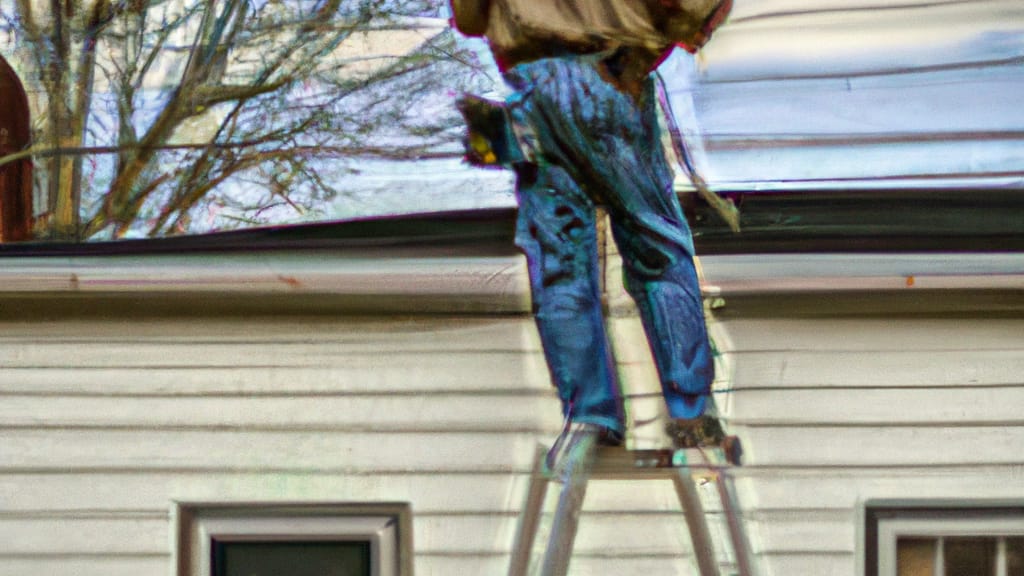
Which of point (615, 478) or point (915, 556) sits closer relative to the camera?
point (615, 478)

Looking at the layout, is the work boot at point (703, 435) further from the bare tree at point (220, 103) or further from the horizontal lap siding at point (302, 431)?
the bare tree at point (220, 103)

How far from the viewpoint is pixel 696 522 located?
6.49ft

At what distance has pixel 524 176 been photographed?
6.59 ft

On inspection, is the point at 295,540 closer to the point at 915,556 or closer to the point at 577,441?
the point at 577,441

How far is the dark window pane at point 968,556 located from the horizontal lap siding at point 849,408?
0.44 feet

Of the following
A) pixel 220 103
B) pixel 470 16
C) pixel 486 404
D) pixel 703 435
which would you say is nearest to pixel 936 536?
pixel 703 435

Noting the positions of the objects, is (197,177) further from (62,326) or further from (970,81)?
(970,81)

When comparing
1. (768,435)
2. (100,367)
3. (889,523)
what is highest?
(100,367)

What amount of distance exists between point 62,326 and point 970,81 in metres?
1.89

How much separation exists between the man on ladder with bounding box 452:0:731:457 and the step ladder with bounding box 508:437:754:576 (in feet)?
0.09

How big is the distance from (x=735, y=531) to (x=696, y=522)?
0.08 metres

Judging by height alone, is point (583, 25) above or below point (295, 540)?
above

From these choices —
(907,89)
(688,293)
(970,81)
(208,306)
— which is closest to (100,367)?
(208,306)

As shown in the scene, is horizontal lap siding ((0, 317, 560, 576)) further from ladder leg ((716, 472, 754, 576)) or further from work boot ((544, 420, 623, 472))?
ladder leg ((716, 472, 754, 576))
